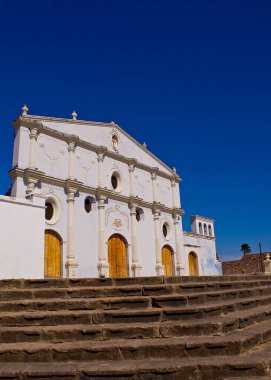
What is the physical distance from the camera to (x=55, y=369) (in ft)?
11.0

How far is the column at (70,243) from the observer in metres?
15.3

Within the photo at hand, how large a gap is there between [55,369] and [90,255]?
13.5 m

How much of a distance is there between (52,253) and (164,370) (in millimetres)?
12508

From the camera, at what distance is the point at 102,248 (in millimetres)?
17156

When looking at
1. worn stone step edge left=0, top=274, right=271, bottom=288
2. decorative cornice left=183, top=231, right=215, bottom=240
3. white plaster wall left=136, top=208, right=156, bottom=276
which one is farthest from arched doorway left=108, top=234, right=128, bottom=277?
worn stone step edge left=0, top=274, right=271, bottom=288

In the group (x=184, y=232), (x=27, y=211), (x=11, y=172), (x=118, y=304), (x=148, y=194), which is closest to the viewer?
(x=118, y=304)

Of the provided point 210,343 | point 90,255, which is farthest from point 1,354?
point 90,255

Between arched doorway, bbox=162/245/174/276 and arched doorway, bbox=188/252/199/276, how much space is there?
2.56m

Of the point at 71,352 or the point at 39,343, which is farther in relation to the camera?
the point at 39,343

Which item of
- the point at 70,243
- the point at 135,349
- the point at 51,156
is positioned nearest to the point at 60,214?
the point at 70,243

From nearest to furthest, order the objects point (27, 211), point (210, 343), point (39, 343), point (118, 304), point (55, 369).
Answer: point (55, 369) → point (210, 343) → point (39, 343) → point (118, 304) → point (27, 211)

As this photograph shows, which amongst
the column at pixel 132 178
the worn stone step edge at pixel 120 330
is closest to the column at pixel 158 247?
the column at pixel 132 178

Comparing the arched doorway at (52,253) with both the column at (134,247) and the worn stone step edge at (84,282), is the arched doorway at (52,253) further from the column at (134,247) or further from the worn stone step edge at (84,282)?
the worn stone step edge at (84,282)

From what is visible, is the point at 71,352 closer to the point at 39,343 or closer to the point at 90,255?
the point at 39,343
